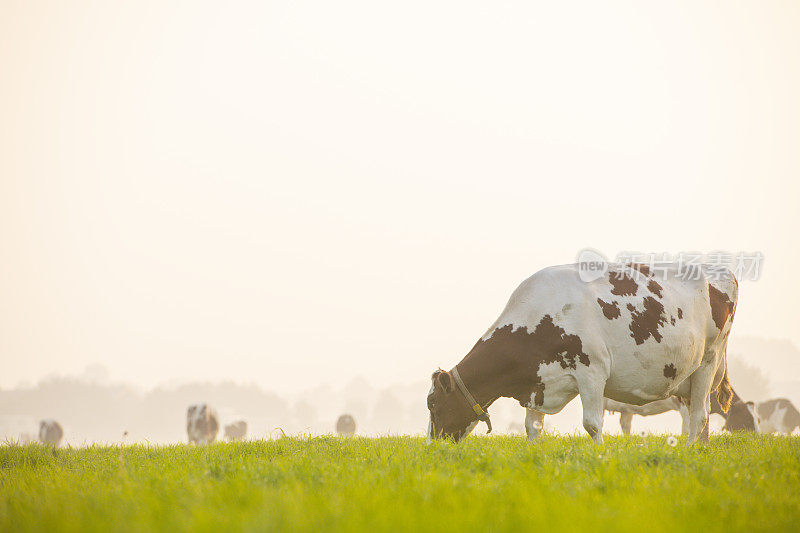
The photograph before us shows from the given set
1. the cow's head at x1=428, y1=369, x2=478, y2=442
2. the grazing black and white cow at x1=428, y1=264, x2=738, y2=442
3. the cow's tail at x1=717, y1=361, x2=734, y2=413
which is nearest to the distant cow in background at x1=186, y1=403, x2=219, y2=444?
the cow's head at x1=428, y1=369, x2=478, y2=442

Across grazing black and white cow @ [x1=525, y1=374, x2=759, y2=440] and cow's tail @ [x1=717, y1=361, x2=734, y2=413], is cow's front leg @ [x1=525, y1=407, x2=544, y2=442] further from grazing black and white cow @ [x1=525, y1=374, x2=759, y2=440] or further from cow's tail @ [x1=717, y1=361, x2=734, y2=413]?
grazing black and white cow @ [x1=525, y1=374, x2=759, y2=440]

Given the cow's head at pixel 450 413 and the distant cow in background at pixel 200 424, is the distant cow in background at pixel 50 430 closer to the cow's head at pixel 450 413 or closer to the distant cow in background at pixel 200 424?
the distant cow in background at pixel 200 424

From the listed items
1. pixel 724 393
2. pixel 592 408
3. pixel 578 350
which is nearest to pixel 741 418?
pixel 724 393

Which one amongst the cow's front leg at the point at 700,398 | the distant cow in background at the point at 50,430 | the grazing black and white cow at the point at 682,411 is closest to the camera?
the cow's front leg at the point at 700,398

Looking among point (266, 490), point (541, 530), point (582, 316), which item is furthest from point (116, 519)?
point (582, 316)

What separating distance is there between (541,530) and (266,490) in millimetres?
2647

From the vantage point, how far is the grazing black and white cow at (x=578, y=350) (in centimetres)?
1125

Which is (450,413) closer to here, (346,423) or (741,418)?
(741,418)

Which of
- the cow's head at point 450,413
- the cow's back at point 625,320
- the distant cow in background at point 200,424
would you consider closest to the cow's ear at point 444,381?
the cow's head at point 450,413

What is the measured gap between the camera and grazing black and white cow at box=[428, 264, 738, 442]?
1125 centimetres

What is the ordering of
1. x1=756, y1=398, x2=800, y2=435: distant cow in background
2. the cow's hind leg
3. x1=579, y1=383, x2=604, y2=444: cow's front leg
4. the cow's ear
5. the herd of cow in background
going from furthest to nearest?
x1=756, y1=398, x2=800, y2=435: distant cow in background, the cow's hind leg, the herd of cow in background, the cow's ear, x1=579, y1=383, x2=604, y2=444: cow's front leg

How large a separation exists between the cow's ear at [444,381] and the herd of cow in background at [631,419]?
2652mm

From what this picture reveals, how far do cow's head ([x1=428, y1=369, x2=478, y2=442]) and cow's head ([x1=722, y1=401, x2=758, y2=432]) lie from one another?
1418 cm

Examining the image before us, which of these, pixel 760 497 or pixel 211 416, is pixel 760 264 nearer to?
pixel 760 497
